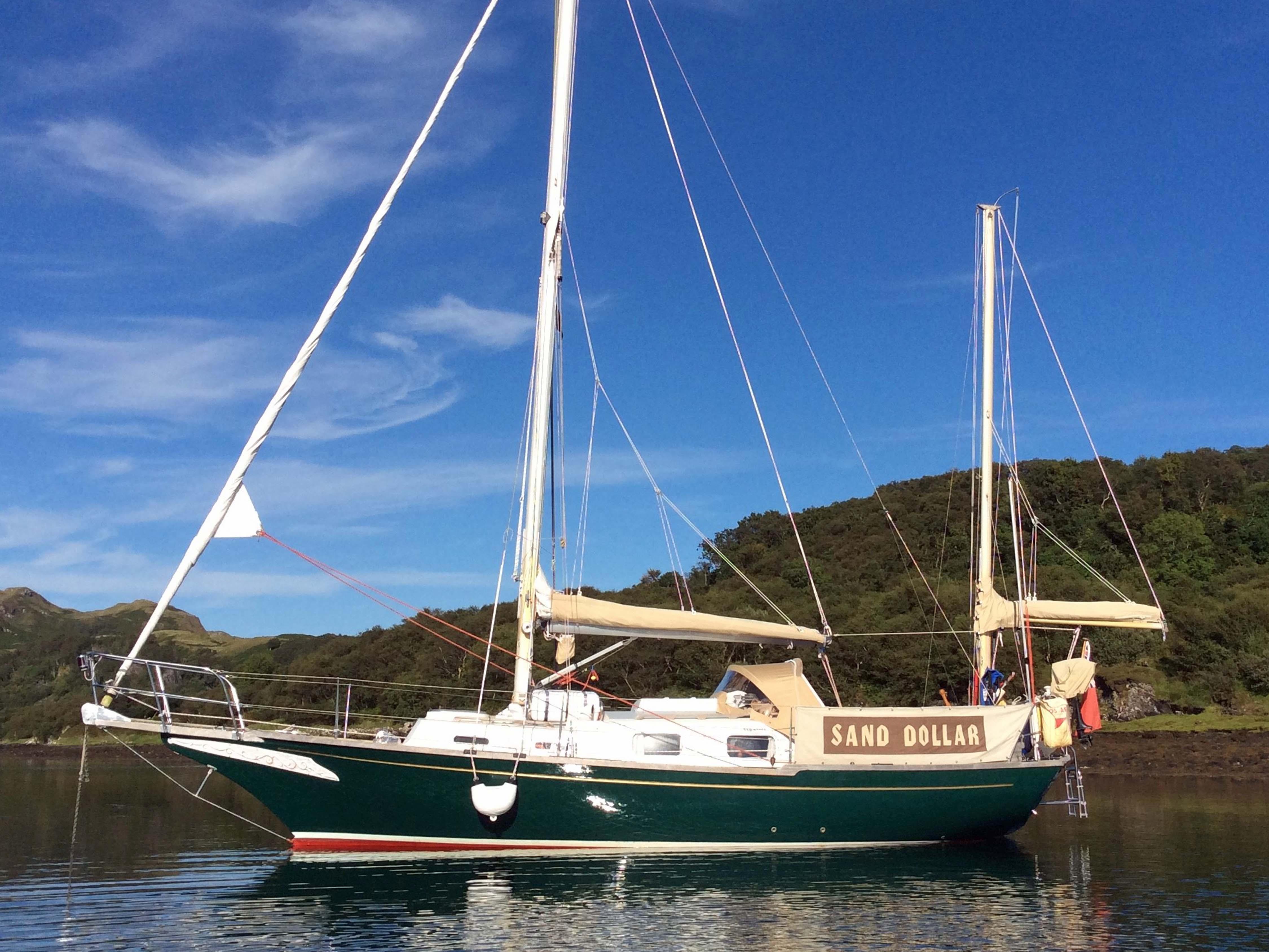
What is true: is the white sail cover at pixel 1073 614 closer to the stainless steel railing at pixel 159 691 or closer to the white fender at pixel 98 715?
the stainless steel railing at pixel 159 691

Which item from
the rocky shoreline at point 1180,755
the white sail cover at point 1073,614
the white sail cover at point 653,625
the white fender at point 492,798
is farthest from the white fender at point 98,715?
the rocky shoreline at point 1180,755

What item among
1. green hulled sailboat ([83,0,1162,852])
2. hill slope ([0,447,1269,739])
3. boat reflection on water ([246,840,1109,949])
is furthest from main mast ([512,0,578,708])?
hill slope ([0,447,1269,739])

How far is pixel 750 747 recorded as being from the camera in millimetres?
20422

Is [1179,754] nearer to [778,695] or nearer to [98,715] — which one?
[778,695]

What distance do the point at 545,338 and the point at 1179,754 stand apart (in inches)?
1459

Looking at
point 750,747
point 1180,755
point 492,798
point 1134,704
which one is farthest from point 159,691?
point 1134,704

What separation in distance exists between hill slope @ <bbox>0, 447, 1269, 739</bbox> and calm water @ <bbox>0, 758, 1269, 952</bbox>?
19890mm

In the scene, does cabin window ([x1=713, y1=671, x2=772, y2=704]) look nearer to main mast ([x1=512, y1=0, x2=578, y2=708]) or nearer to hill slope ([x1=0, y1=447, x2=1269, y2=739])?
main mast ([x1=512, y1=0, x2=578, y2=708])

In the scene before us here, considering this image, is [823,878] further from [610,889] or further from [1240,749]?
[1240,749]

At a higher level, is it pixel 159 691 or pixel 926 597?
Result: pixel 926 597

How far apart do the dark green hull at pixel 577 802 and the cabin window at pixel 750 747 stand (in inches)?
24.2

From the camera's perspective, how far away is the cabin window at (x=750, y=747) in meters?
20.3

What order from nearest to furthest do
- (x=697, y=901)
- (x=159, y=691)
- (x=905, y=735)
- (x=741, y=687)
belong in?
(x=697, y=901), (x=159, y=691), (x=905, y=735), (x=741, y=687)

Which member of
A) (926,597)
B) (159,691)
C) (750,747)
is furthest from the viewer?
(926,597)
